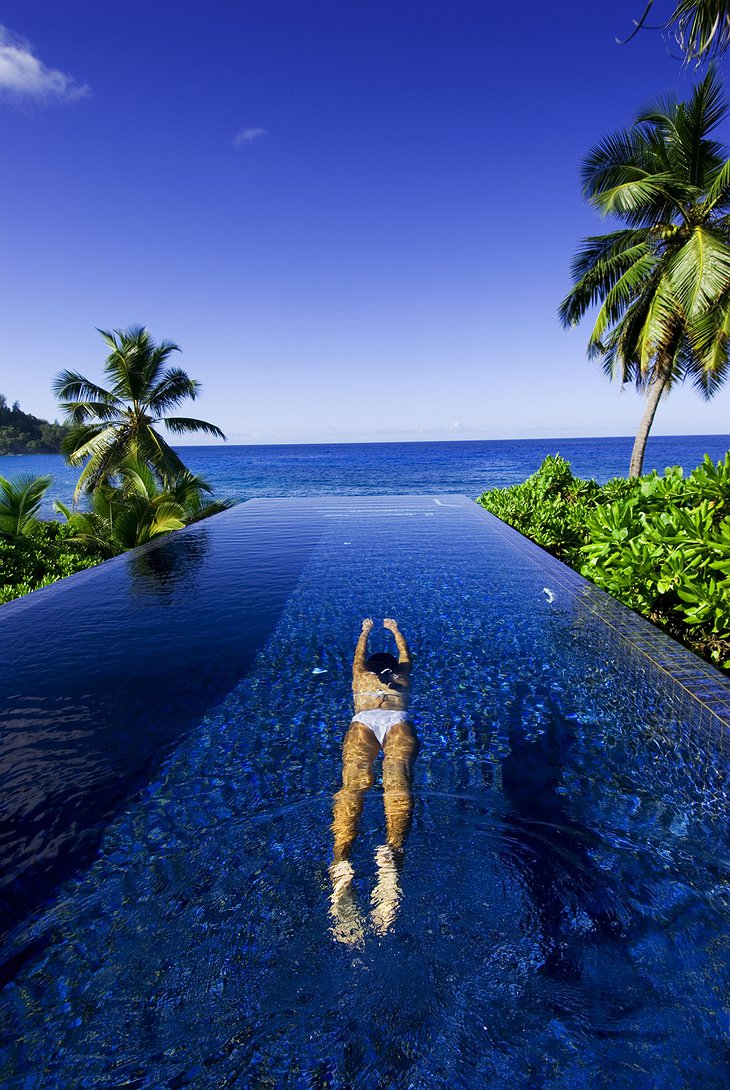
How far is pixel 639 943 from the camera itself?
2.31 metres

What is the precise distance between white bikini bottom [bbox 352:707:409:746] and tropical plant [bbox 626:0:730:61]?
5.39 meters

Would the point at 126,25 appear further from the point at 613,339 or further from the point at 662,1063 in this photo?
the point at 662,1063

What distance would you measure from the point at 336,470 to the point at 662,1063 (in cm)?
6358

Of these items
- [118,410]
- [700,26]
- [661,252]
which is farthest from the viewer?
[118,410]

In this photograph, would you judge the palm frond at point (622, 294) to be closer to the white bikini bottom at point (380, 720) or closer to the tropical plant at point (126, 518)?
the tropical plant at point (126, 518)

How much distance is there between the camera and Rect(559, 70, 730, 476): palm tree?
10.8 m

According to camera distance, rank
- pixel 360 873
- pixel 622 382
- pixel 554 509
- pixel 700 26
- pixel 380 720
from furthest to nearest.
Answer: pixel 622 382 < pixel 554 509 < pixel 700 26 < pixel 380 720 < pixel 360 873

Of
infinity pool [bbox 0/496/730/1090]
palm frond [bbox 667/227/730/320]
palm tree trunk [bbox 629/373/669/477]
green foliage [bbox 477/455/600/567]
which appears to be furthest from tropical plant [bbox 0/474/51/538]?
palm tree trunk [bbox 629/373/669/477]

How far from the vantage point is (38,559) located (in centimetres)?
1028

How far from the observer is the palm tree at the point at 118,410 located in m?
15.6

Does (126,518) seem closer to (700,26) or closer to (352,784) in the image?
(352,784)

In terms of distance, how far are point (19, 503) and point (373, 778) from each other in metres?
9.47

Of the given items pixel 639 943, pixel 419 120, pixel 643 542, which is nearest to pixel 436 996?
pixel 639 943

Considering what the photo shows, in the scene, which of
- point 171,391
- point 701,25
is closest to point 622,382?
point 701,25
